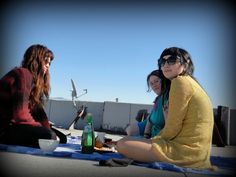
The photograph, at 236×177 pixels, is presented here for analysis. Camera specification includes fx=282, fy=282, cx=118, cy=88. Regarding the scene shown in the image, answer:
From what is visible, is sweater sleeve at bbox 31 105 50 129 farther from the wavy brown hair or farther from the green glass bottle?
the green glass bottle

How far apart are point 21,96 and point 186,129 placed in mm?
1524

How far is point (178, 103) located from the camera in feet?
7.13

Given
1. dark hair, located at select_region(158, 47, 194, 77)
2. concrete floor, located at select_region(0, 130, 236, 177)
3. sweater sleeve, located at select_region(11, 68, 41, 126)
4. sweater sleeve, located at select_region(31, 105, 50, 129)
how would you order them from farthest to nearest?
sweater sleeve, located at select_region(31, 105, 50, 129), sweater sleeve, located at select_region(11, 68, 41, 126), dark hair, located at select_region(158, 47, 194, 77), concrete floor, located at select_region(0, 130, 236, 177)

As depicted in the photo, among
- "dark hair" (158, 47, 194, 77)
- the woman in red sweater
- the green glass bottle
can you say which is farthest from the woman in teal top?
the woman in red sweater

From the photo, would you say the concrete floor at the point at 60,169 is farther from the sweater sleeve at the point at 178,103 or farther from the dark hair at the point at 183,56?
the dark hair at the point at 183,56

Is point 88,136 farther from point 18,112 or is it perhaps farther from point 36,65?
point 36,65

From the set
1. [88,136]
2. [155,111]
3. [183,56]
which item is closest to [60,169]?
[88,136]

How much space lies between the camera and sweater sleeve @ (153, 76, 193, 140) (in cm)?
217

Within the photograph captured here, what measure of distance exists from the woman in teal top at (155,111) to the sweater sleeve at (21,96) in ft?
4.13

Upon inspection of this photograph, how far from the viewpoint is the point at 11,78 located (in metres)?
2.72

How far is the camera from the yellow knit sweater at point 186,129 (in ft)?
7.14

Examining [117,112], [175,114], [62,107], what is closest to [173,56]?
[175,114]

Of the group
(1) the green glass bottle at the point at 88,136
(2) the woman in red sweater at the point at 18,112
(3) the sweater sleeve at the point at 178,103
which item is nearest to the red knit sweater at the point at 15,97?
(2) the woman in red sweater at the point at 18,112

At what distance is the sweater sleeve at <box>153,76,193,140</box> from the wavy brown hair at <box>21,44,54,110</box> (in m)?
1.50
